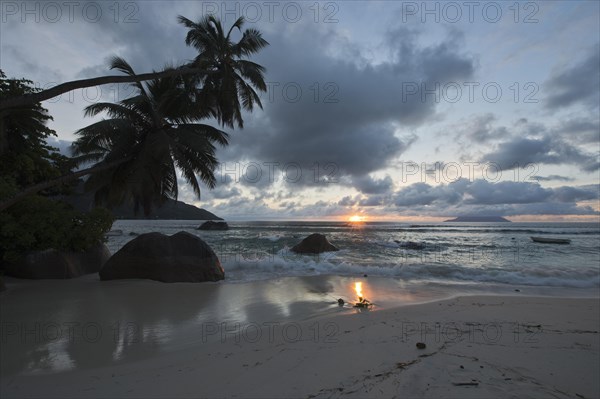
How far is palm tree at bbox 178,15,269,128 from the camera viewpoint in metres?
12.0

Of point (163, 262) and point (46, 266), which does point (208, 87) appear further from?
point (46, 266)

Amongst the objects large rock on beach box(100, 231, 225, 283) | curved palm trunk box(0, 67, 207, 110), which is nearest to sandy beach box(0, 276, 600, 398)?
large rock on beach box(100, 231, 225, 283)

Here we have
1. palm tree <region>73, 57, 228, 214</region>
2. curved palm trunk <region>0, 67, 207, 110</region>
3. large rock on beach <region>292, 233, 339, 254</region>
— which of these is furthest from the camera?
large rock on beach <region>292, 233, 339, 254</region>

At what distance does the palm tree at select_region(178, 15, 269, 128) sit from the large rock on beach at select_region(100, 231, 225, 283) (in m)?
5.85

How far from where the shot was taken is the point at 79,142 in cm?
1400

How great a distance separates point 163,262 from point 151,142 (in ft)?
15.5

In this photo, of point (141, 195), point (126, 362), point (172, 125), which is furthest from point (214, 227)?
point (126, 362)

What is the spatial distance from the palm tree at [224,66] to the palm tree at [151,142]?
58.0 inches

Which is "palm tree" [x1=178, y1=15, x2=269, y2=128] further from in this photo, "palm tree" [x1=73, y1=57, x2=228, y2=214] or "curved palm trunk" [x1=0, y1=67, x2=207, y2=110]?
"curved palm trunk" [x1=0, y1=67, x2=207, y2=110]

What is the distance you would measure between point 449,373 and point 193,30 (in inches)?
538

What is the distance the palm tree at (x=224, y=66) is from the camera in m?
12.0

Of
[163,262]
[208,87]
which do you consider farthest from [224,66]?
[163,262]

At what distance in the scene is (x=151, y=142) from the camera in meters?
12.1

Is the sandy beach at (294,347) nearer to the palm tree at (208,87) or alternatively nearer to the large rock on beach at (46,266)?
the large rock on beach at (46,266)
